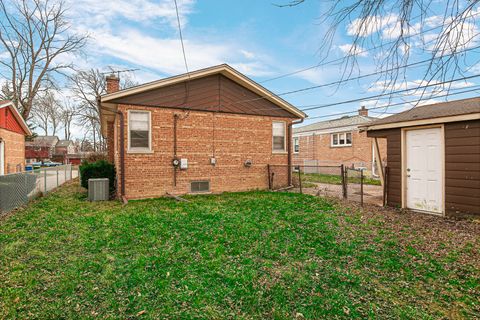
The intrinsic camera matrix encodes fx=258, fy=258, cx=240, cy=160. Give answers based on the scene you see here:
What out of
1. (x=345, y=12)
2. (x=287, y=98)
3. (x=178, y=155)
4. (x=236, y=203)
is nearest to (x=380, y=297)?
(x=345, y=12)

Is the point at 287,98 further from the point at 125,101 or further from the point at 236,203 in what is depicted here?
the point at 125,101

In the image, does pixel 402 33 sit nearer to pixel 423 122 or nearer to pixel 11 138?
pixel 423 122

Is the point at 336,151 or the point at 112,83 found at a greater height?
the point at 112,83

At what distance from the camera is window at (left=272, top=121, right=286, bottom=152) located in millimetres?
11461

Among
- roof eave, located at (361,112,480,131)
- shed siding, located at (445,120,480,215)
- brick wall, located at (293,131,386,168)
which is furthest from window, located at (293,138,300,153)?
shed siding, located at (445,120,480,215)

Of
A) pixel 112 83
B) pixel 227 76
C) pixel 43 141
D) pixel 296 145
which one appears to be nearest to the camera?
pixel 227 76

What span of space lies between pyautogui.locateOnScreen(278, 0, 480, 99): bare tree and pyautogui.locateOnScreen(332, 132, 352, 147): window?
17.8m

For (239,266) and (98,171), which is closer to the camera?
(239,266)

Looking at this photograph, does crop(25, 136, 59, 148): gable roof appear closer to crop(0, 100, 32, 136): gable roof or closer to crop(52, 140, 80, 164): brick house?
crop(52, 140, 80, 164): brick house

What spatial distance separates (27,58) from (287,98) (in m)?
24.2

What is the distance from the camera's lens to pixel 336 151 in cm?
2036

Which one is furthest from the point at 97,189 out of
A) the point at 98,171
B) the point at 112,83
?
the point at 112,83

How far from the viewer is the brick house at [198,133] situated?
8.83m

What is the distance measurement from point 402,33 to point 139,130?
8157mm
